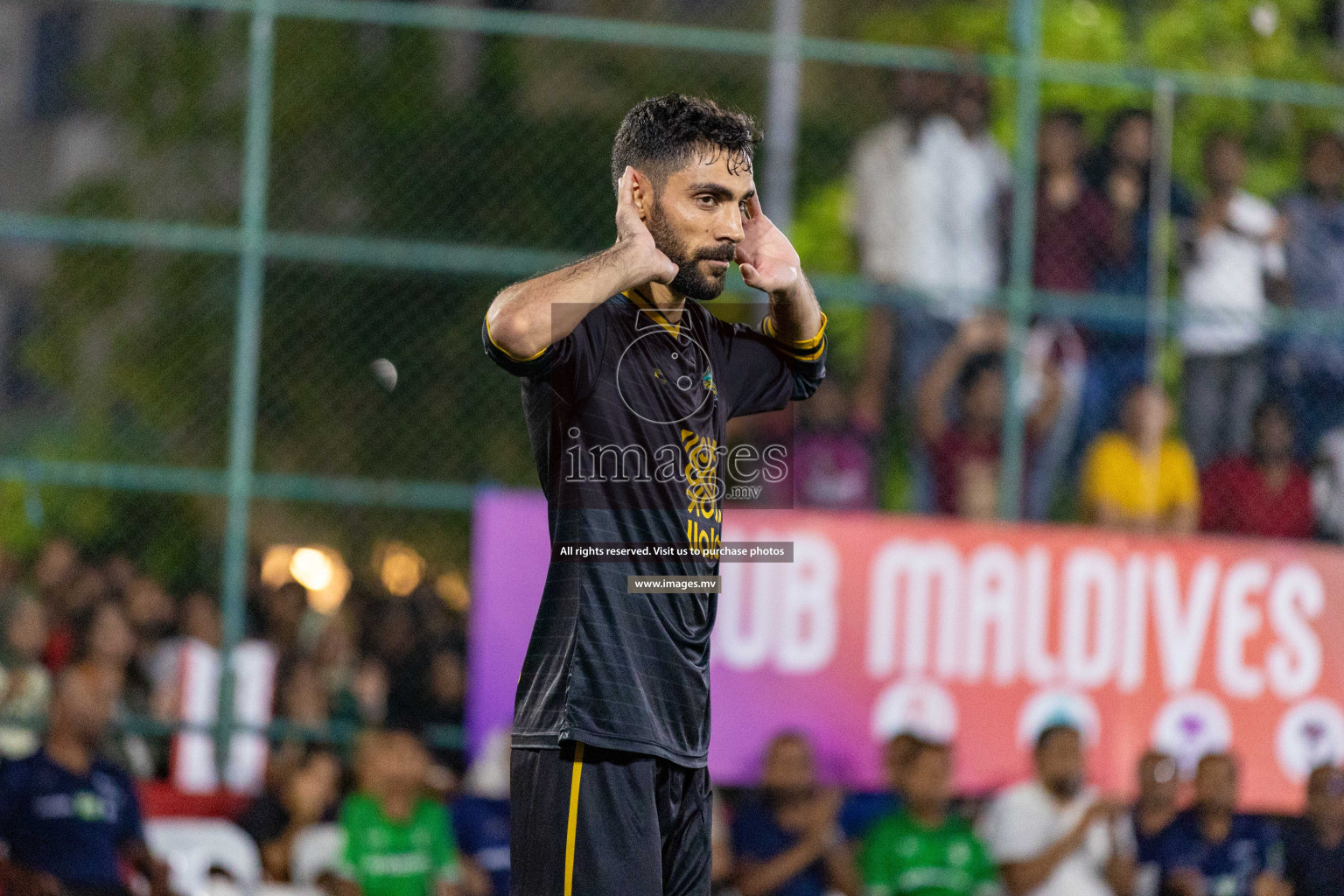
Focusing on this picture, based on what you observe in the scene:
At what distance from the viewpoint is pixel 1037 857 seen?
7230 mm

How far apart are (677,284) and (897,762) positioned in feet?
13.9

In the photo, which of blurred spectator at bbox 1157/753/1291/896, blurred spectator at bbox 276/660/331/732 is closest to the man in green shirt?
blurred spectator at bbox 1157/753/1291/896

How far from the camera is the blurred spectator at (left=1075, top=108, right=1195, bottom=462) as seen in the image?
8.30 metres

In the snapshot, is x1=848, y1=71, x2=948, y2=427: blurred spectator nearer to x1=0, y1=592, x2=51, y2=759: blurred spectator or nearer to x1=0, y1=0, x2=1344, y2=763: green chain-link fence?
x1=0, y1=0, x2=1344, y2=763: green chain-link fence

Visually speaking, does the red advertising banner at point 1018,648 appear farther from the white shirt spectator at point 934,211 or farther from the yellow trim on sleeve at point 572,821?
the yellow trim on sleeve at point 572,821

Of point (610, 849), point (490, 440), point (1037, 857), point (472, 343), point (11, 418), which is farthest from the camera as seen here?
point (11, 418)

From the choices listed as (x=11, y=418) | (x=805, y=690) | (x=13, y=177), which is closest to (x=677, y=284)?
(x=805, y=690)

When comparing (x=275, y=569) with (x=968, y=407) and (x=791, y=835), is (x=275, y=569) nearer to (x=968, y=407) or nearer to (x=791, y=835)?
(x=791, y=835)

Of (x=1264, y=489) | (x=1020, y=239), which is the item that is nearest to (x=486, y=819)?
(x=1020, y=239)

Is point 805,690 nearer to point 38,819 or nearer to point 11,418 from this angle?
point 38,819

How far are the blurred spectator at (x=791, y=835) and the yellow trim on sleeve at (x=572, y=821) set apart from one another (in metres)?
3.77

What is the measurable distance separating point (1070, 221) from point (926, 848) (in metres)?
3.12

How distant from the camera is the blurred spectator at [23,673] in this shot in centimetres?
725

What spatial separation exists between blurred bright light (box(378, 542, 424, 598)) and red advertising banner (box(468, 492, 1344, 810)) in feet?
3.53
